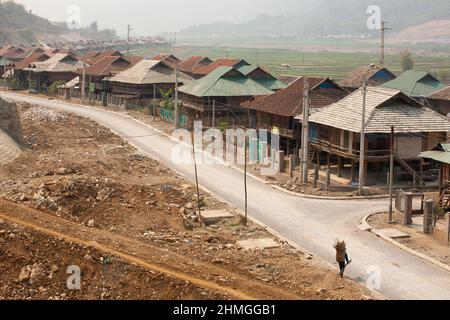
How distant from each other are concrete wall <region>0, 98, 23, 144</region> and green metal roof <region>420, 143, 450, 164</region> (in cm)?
2756

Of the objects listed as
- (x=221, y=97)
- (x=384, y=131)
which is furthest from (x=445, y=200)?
(x=221, y=97)

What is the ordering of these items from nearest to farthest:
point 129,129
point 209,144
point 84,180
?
1. point 84,180
2. point 209,144
3. point 129,129

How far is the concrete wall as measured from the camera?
149 feet

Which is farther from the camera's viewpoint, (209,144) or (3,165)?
(209,144)

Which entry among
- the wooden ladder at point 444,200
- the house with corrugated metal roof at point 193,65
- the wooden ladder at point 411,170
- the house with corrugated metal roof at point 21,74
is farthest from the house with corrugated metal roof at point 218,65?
the wooden ladder at point 444,200

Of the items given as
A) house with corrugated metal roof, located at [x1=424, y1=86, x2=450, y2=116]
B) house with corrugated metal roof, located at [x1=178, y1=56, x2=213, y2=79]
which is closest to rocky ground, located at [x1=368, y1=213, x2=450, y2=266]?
house with corrugated metal roof, located at [x1=424, y1=86, x2=450, y2=116]

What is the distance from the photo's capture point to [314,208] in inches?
1351

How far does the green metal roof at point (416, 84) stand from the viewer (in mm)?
65812

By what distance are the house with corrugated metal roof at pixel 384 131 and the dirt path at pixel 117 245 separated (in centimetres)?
1912

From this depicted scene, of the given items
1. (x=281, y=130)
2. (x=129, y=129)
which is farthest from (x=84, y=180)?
(x=129, y=129)

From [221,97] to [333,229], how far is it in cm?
3381
